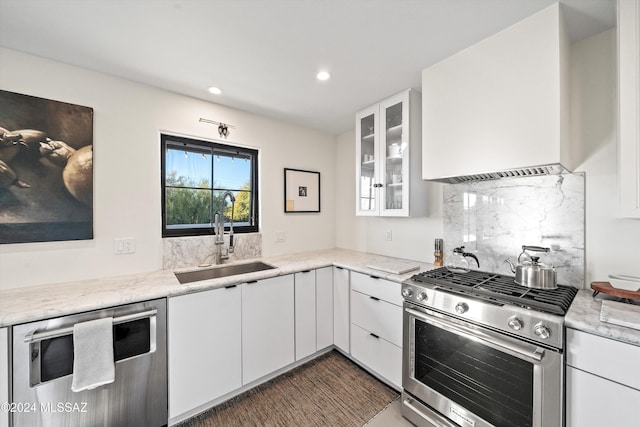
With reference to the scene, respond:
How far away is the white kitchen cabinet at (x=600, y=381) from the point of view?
1.02 metres

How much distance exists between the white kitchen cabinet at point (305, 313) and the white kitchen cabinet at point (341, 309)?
232 mm


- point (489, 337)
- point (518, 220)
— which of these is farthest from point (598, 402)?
point (518, 220)

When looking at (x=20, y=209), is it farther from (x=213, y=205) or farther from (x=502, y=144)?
(x=502, y=144)

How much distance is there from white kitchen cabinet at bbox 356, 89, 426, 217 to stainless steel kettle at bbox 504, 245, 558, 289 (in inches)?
33.7

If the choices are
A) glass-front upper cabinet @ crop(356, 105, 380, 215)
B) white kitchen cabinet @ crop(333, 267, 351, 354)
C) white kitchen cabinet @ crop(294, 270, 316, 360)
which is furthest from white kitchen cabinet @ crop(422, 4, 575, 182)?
white kitchen cabinet @ crop(294, 270, 316, 360)

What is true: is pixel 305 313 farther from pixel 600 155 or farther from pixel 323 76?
pixel 600 155

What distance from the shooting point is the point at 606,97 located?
1.50 metres

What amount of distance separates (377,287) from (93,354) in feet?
6.02

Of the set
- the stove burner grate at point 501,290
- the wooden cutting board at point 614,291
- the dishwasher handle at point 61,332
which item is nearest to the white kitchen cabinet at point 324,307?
the stove burner grate at point 501,290

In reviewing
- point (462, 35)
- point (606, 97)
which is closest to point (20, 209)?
point (462, 35)

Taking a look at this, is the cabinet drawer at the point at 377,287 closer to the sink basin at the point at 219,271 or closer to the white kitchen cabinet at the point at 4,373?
the sink basin at the point at 219,271

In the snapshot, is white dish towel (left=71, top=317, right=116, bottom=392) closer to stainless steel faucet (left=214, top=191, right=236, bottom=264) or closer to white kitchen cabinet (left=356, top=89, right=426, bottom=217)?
stainless steel faucet (left=214, top=191, right=236, bottom=264)

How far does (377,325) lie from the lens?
204 centimetres

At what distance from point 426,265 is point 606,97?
5.28 ft
